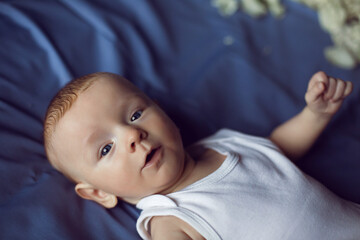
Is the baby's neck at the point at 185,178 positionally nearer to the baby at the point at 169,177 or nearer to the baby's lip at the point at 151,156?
the baby at the point at 169,177

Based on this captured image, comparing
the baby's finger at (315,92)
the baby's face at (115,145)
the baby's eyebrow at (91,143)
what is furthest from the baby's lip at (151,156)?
the baby's finger at (315,92)

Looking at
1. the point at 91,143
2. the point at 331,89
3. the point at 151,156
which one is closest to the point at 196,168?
the point at 151,156

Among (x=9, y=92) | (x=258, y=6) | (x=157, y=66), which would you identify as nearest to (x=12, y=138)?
(x=9, y=92)

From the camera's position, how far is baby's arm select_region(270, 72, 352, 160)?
998 millimetres

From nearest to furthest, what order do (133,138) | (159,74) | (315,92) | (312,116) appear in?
(133,138), (315,92), (312,116), (159,74)

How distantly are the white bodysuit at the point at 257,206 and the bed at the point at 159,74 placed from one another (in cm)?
18

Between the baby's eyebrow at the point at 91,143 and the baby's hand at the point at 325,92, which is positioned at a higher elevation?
the baby's hand at the point at 325,92

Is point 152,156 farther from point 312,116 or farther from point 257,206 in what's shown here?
point 312,116

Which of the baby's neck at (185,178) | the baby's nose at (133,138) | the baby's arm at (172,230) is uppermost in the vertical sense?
the baby's nose at (133,138)

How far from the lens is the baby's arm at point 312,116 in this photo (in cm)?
100

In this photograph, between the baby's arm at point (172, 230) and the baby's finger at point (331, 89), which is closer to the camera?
the baby's arm at point (172, 230)

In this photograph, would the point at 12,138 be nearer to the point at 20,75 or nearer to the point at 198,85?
the point at 20,75

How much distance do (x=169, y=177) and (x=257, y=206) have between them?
0.70 feet

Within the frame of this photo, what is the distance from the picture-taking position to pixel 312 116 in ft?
3.65
